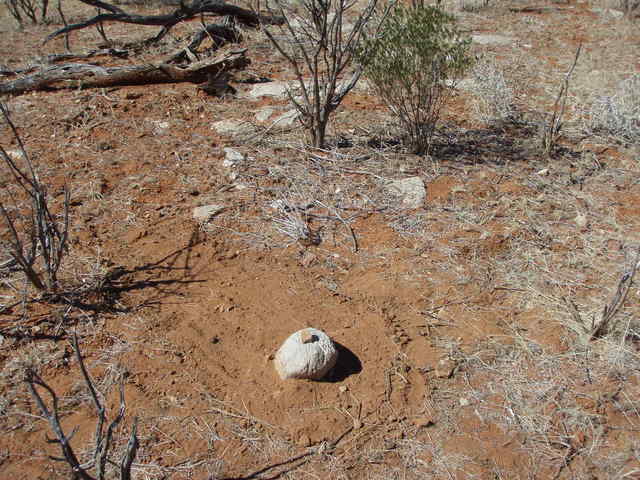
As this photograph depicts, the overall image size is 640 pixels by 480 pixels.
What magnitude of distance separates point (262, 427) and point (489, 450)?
0.95m

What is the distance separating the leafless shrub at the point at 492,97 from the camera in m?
4.85

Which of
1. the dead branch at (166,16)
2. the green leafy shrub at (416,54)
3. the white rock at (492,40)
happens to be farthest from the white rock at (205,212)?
the white rock at (492,40)

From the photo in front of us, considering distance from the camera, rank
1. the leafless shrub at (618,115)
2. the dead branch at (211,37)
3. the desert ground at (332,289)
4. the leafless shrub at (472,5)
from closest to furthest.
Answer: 1. the desert ground at (332,289)
2. the leafless shrub at (618,115)
3. the dead branch at (211,37)
4. the leafless shrub at (472,5)

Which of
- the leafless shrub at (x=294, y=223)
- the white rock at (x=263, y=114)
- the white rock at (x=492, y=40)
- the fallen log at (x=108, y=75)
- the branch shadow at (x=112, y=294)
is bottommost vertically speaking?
the branch shadow at (x=112, y=294)

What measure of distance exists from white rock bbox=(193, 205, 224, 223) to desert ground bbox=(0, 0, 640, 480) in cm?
3

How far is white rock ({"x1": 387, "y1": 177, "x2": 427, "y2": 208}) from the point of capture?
3564mm

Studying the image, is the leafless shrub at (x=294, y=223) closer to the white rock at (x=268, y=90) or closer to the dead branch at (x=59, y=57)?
the white rock at (x=268, y=90)

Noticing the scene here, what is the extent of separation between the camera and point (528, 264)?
10.1 ft

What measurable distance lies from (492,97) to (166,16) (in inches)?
146

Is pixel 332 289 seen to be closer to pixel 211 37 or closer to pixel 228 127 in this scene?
pixel 228 127

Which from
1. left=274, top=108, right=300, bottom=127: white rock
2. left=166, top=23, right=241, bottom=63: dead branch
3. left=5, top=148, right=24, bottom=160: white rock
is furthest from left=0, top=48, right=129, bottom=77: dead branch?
left=274, top=108, right=300, bottom=127: white rock

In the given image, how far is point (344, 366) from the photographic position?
2.44 metres

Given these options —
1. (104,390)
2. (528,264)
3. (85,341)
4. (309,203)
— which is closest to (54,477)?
(104,390)

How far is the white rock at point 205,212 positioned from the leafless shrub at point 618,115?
3.37 metres
